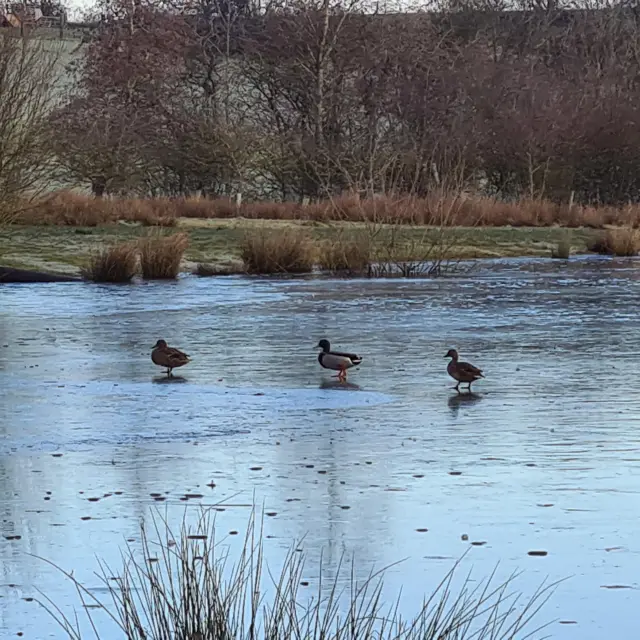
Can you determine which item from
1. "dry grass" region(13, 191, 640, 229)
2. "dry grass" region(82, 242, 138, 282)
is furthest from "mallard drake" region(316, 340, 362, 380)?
"dry grass" region(13, 191, 640, 229)

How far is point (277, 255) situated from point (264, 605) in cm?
2213

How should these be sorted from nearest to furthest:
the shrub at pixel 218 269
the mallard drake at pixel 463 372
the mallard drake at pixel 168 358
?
the mallard drake at pixel 463 372 → the mallard drake at pixel 168 358 → the shrub at pixel 218 269

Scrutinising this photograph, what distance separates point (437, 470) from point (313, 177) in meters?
40.8

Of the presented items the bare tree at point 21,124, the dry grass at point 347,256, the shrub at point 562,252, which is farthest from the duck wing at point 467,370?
the shrub at point 562,252

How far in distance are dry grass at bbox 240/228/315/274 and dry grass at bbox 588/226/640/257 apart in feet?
26.0

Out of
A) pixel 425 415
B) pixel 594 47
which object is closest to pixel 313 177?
pixel 594 47

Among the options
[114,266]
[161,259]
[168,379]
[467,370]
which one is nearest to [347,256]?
[161,259]

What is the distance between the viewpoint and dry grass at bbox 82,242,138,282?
2444cm

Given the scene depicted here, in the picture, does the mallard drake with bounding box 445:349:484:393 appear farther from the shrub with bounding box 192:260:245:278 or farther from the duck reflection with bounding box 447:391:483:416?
the shrub with bounding box 192:260:245:278

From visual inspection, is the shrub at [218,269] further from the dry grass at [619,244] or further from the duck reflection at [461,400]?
the duck reflection at [461,400]

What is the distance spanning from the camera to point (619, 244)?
32281 millimetres

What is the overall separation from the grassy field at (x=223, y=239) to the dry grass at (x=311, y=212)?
56 cm

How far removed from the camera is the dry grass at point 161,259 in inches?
993

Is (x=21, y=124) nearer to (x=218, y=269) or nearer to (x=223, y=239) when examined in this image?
(x=218, y=269)
